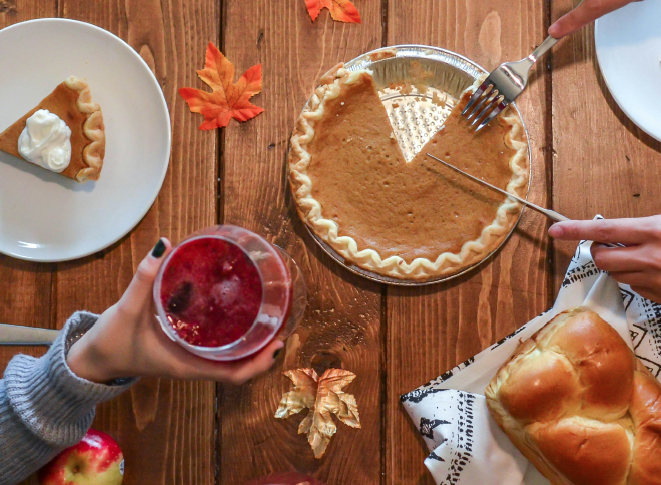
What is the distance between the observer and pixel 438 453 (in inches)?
57.5

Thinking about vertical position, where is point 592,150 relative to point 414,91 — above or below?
below

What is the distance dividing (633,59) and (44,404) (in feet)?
5.93

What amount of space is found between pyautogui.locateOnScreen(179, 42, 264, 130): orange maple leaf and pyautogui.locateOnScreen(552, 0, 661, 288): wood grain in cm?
87

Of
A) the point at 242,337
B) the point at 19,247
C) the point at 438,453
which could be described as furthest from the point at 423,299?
the point at 19,247

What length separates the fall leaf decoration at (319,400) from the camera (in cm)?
154

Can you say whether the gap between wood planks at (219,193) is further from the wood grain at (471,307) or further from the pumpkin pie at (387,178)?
the wood grain at (471,307)

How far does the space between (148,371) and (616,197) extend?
134 cm

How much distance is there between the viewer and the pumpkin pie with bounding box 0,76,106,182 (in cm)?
149

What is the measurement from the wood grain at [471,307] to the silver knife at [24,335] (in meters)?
0.95

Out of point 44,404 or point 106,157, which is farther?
point 106,157

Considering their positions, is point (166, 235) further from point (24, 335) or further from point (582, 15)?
point (582, 15)

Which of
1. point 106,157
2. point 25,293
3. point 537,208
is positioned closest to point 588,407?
point 537,208

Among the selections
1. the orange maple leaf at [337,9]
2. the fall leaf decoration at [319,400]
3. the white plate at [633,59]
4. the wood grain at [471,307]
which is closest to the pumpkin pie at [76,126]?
the orange maple leaf at [337,9]

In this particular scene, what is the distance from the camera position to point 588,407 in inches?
53.6
